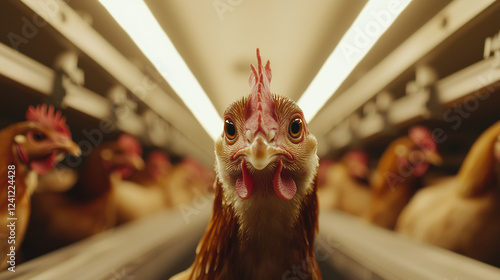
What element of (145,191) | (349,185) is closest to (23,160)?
(145,191)

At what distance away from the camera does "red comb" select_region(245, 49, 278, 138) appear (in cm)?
61

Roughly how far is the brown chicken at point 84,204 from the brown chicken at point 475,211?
205 cm

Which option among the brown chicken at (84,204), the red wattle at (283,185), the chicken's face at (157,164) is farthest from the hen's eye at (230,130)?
the chicken's face at (157,164)

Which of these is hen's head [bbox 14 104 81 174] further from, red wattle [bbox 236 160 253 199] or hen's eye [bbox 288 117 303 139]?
hen's eye [bbox 288 117 303 139]

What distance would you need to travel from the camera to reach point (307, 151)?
0.70 metres

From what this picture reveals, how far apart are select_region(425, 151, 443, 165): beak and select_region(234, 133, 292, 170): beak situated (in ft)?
6.24

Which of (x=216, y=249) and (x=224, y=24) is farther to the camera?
(x=224, y=24)

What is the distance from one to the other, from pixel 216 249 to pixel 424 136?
1.87 meters

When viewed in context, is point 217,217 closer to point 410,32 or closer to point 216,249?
point 216,249

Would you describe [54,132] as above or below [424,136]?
below

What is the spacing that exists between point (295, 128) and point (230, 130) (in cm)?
17

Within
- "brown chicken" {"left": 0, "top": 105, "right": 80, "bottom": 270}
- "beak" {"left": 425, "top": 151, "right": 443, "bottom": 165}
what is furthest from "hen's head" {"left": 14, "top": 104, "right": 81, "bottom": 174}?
"beak" {"left": 425, "top": 151, "right": 443, "bottom": 165}

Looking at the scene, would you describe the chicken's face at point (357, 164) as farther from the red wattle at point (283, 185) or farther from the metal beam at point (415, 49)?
the red wattle at point (283, 185)

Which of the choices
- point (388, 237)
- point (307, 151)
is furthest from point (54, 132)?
point (388, 237)
